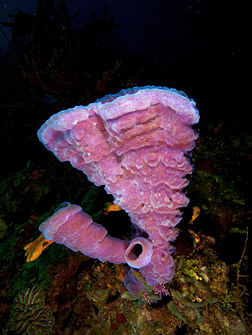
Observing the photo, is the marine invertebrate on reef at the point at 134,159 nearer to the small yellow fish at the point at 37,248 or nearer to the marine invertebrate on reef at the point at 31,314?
the small yellow fish at the point at 37,248

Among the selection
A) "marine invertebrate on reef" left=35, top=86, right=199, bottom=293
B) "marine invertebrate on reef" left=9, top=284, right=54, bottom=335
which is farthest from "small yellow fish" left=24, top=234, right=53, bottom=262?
"marine invertebrate on reef" left=9, top=284, right=54, bottom=335

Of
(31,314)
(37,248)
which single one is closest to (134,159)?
(37,248)

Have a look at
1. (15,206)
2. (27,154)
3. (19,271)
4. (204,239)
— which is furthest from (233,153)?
(27,154)

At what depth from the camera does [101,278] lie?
94.7 inches

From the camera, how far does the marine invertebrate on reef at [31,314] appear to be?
97.0 inches

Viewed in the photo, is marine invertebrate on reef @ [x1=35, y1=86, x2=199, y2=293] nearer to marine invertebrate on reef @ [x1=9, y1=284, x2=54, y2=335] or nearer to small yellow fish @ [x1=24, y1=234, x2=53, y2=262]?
small yellow fish @ [x1=24, y1=234, x2=53, y2=262]

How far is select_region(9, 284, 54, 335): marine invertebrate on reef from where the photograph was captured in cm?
246

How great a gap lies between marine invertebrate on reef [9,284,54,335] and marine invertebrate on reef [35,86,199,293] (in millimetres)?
1282

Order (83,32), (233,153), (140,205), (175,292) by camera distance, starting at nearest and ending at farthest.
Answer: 1. (140,205)
2. (175,292)
3. (233,153)
4. (83,32)

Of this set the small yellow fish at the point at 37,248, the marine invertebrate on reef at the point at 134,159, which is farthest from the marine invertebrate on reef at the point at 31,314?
the marine invertebrate on reef at the point at 134,159

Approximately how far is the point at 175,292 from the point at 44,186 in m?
3.77

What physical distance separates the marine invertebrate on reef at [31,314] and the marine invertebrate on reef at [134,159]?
1282 mm

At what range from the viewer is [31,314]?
2566 mm

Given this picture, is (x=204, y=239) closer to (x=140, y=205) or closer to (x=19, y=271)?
(x=140, y=205)
